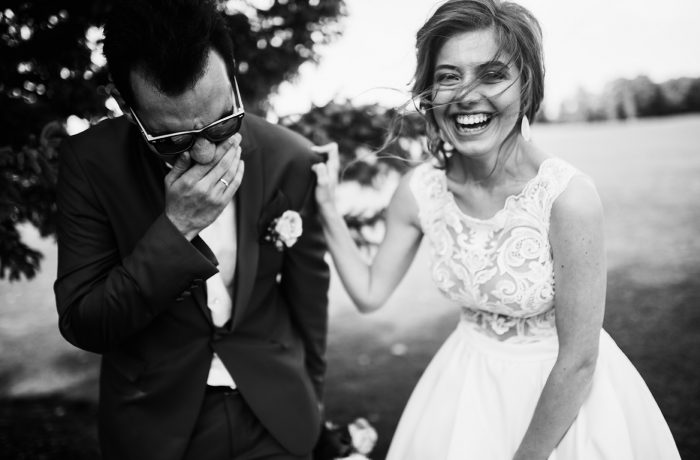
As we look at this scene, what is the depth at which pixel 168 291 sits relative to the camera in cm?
197

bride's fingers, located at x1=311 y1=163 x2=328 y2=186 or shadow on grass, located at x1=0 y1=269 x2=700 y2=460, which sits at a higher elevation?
bride's fingers, located at x1=311 y1=163 x2=328 y2=186

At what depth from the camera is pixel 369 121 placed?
348 centimetres

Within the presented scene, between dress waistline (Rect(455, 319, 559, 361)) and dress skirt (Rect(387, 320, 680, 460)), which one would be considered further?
dress waistline (Rect(455, 319, 559, 361))

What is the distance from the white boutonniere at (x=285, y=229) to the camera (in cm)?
232

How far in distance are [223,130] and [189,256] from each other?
48cm

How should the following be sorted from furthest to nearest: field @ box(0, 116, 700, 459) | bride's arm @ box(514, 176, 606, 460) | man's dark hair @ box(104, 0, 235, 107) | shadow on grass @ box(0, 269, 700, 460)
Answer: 1. field @ box(0, 116, 700, 459)
2. shadow on grass @ box(0, 269, 700, 460)
3. bride's arm @ box(514, 176, 606, 460)
4. man's dark hair @ box(104, 0, 235, 107)

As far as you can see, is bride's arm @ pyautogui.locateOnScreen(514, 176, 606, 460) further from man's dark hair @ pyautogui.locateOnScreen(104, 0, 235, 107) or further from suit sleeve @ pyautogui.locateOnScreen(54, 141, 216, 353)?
man's dark hair @ pyautogui.locateOnScreen(104, 0, 235, 107)

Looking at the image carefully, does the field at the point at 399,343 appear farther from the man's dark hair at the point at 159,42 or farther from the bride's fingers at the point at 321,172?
the man's dark hair at the point at 159,42

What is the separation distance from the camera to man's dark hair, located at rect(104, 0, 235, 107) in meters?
1.89

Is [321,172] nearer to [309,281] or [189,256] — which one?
[309,281]

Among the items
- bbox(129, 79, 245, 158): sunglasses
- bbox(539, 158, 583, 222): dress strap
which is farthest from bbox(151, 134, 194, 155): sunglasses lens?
bbox(539, 158, 583, 222): dress strap

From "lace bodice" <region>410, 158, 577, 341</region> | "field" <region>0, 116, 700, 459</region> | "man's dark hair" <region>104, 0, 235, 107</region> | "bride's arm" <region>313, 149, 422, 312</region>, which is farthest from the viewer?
"field" <region>0, 116, 700, 459</region>

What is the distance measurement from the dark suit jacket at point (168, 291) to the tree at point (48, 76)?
58 centimetres

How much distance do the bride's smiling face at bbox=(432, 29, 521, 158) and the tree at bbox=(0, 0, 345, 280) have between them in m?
1.63
